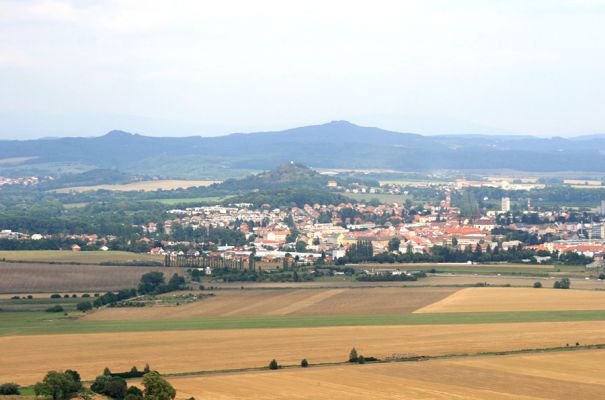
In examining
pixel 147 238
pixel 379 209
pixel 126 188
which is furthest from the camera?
pixel 126 188

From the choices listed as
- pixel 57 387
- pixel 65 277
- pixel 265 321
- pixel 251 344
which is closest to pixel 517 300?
pixel 265 321

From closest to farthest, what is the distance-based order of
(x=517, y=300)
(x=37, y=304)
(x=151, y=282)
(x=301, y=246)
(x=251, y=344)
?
(x=251, y=344), (x=517, y=300), (x=37, y=304), (x=151, y=282), (x=301, y=246)

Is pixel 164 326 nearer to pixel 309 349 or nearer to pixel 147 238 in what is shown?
pixel 309 349

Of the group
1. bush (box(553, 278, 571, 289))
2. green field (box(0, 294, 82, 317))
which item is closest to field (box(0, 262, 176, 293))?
green field (box(0, 294, 82, 317))

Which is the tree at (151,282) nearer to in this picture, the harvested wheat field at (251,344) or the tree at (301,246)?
the harvested wheat field at (251,344)

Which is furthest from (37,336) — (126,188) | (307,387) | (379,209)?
(126,188)

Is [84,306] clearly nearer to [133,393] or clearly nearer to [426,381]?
[133,393]

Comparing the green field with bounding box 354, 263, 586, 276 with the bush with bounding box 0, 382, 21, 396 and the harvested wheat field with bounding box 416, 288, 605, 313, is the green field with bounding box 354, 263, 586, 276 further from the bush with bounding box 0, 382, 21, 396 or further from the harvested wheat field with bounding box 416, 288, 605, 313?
the bush with bounding box 0, 382, 21, 396
